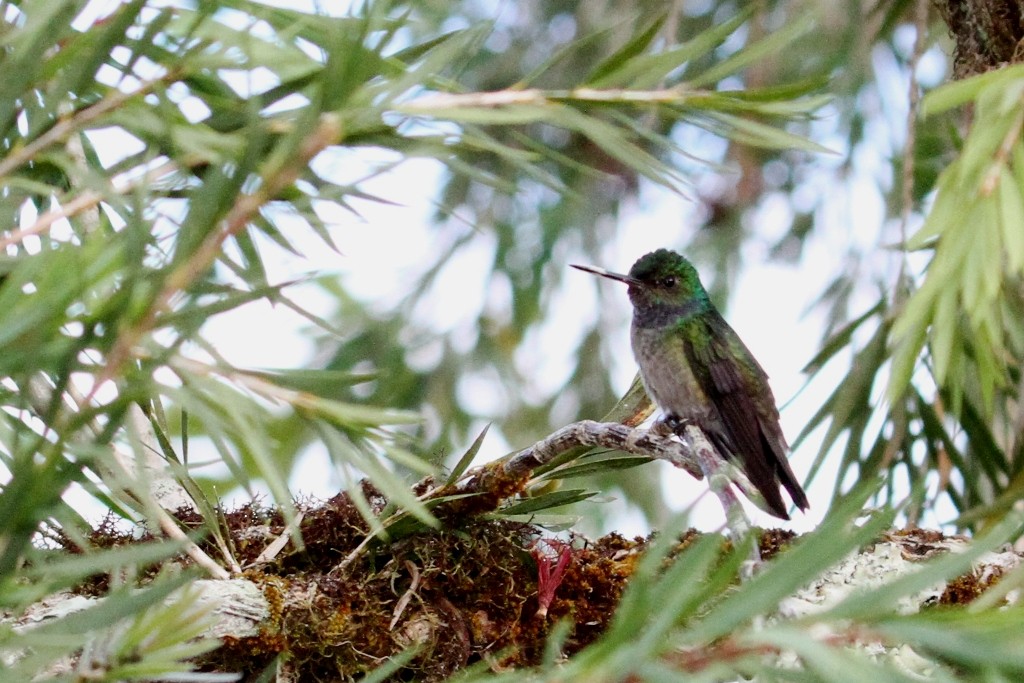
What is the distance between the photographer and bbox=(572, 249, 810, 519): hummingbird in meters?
2.88

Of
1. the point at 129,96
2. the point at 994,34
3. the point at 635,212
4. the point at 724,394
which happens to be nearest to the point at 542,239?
the point at 635,212

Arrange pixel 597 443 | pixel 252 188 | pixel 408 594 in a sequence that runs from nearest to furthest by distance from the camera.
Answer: pixel 252 188 < pixel 408 594 < pixel 597 443

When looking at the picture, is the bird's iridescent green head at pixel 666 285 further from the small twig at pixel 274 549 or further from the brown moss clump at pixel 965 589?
the small twig at pixel 274 549

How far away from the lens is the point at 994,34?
187 centimetres

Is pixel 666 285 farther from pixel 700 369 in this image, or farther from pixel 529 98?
pixel 529 98

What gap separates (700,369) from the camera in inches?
125

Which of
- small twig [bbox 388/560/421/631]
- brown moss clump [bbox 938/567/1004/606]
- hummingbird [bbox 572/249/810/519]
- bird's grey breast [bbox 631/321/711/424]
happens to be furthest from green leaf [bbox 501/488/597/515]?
bird's grey breast [bbox 631/321/711/424]

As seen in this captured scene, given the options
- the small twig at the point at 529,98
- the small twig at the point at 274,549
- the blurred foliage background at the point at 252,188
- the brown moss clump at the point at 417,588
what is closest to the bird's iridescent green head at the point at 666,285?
the blurred foliage background at the point at 252,188

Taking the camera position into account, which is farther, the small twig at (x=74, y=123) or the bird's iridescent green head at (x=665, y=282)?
the bird's iridescent green head at (x=665, y=282)

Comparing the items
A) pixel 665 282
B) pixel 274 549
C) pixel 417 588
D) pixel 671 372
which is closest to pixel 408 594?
pixel 417 588

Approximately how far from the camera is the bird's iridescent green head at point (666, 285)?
11.0 ft

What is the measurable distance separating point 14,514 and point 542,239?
3.02 m

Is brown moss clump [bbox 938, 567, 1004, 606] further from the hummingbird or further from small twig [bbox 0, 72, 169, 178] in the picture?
small twig [bbox 0, 72, 169, 178]

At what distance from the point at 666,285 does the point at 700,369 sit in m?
0.30
